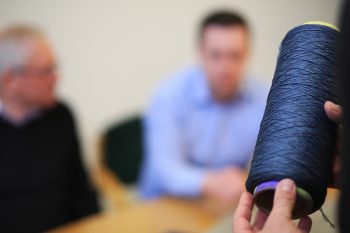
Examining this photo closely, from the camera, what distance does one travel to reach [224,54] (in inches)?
64.7

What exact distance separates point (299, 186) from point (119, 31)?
2090 mm

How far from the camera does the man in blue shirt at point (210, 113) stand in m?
1.66

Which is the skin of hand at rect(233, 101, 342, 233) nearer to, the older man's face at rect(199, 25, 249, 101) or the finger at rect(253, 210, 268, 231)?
the finger at rect(253, 210, 268, 231)

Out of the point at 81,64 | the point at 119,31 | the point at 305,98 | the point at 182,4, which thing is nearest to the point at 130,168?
the point at 81,64

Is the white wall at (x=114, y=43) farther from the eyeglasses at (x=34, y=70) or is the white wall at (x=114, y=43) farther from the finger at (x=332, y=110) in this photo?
the finger at (x=332, y=110)

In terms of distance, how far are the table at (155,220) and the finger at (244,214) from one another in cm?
74

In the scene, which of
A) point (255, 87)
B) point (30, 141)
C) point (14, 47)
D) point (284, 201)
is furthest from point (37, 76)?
point (284, 201)

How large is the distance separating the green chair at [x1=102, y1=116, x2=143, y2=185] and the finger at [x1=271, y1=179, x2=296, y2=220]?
192 centimetres

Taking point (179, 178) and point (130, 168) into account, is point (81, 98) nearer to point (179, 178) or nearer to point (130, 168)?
point (130, 168)

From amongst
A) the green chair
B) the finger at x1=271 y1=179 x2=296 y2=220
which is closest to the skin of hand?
the finger at x1=271 y1=179 x2=296 y2=220

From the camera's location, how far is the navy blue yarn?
0.54 m

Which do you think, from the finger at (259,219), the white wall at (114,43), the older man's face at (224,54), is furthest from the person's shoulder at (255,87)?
the finger at (259,219)

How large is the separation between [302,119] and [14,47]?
49.0 inches

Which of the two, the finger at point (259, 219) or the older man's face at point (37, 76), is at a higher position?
the older man's face at point (37, 76)
